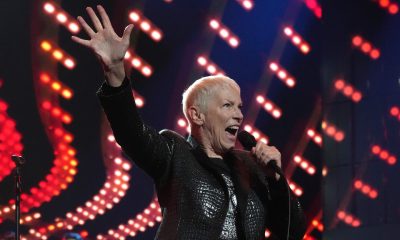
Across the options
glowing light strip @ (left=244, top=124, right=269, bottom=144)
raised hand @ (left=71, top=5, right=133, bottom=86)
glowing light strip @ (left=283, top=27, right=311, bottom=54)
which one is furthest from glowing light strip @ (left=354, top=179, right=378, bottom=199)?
raised hand @ (left=71, top=5, right=133, bottom=86)

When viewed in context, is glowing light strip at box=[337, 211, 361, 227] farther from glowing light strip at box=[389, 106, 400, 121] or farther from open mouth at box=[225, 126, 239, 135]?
open mouth at box=[225, 126, 239, 135]

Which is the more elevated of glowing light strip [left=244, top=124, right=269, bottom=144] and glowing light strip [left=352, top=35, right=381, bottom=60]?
glowing light strip [left=352, top=35, right=381, bottom=60]

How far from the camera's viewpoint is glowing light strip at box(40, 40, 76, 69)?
5.89m

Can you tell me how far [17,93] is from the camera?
612 cm

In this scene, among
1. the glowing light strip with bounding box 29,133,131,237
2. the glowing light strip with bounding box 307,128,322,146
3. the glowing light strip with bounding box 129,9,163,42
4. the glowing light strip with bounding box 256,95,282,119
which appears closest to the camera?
the glowing light strip with bounding box 129,9,163,42

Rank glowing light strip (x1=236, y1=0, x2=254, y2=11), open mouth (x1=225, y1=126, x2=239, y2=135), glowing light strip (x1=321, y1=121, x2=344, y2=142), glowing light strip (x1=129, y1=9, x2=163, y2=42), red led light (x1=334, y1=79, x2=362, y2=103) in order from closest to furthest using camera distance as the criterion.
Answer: open mouth (x1=225, y1=126, x2=239, y2=135), glowing light strip (x1=129, y1=9, x2=163, y2=42), glowing light strip (x1=236, y1=0, x2=254, y2=11), red led light (x1=334, y1=79, x2=362, y2=103), glowing light strip (x1=321, y1=121, x2=344, y2=142)

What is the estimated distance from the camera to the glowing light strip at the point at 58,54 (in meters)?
5.89

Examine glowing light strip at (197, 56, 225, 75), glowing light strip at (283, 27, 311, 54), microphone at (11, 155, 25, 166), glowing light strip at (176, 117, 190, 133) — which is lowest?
glowing light strip at (176, 117, 190, 133)

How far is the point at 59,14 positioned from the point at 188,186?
10.2 ft

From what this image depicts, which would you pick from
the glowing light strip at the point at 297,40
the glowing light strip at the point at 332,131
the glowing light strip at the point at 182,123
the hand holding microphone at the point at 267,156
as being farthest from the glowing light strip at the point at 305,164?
the hand holding microphone at the point at 267,156

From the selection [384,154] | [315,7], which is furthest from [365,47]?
[384,154]

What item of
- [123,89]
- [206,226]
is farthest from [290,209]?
[123,89]

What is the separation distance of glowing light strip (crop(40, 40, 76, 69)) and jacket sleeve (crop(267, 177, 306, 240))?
317cm

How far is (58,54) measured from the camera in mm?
6000
